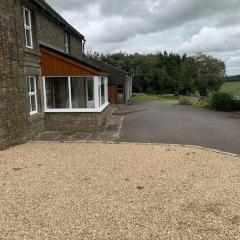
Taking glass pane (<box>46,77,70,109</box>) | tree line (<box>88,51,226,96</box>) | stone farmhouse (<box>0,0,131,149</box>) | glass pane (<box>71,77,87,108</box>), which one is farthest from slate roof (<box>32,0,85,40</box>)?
tree line (<box>88,51,226,96</box>)

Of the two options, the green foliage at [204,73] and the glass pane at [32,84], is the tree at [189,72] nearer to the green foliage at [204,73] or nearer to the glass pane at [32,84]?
the green foliage at [204,73]

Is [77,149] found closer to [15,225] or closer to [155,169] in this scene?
[155,169]

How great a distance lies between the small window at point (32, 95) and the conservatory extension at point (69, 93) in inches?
30.9

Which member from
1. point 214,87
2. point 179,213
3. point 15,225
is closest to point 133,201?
point 179,213

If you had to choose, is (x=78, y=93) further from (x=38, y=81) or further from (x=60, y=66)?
(x=38, y=81)

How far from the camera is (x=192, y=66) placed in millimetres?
47781

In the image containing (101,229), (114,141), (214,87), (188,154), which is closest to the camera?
(101,229)

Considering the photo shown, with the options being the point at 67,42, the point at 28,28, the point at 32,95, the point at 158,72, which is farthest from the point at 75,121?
the point at 158,72

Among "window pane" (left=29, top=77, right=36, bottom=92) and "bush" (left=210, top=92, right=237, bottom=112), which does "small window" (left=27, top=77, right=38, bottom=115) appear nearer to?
"window pane" (left=29, top=77, right=36, bottom=92)

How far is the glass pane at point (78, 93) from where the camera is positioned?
15.5 meters

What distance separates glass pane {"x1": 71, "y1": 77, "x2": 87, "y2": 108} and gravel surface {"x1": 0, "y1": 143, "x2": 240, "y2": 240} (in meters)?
4.68

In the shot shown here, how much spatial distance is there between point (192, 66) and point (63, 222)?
1760 inches

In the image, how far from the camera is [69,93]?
15.1 meters

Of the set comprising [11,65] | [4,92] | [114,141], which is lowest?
[114,141]
